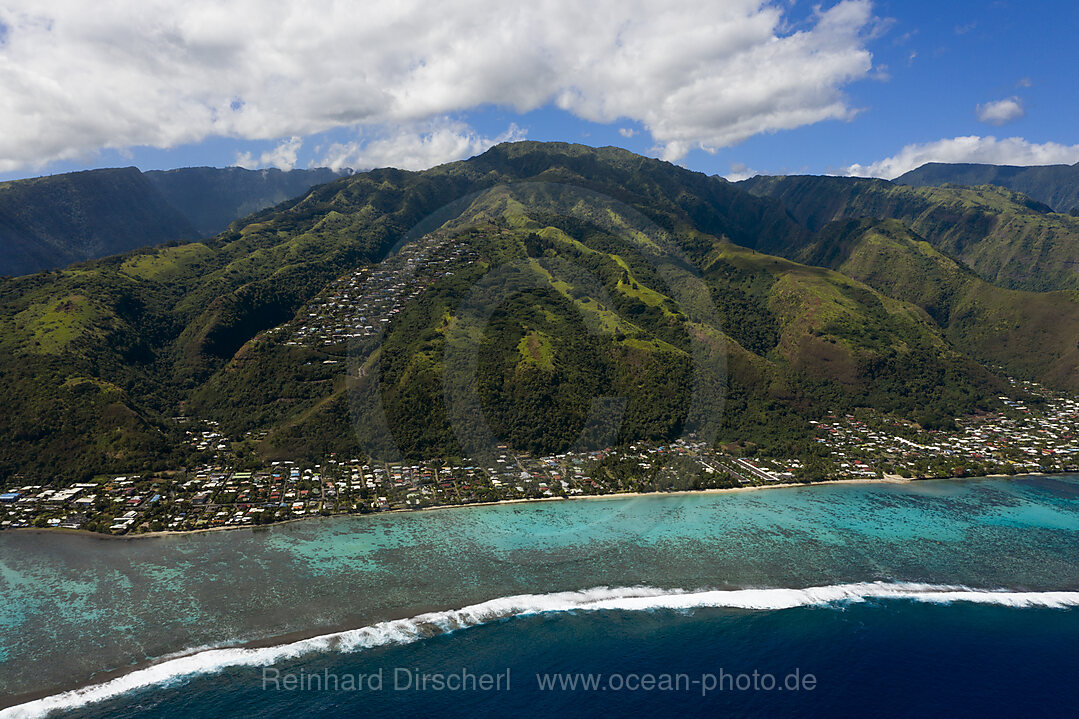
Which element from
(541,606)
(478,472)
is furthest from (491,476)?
(541,606)

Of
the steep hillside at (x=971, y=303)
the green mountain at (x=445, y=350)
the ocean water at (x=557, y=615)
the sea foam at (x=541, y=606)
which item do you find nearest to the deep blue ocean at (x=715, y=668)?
the ocean water at (x=557, y=615)

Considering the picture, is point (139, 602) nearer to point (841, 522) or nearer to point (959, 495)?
point (841, 522)

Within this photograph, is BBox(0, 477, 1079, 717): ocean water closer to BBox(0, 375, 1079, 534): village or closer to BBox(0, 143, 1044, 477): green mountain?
BBox(0, 375, 1079, 534): village

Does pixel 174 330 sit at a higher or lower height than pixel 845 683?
→ higher

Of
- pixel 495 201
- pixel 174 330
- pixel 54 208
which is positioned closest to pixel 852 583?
pixel 174 330

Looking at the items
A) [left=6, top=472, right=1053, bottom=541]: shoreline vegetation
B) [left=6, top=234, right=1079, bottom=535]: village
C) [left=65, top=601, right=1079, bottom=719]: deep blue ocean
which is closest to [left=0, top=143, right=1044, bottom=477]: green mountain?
[left=6, top=234, right=1079, bottom=535]: village

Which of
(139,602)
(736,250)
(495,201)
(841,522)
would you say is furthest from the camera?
(495,201)
